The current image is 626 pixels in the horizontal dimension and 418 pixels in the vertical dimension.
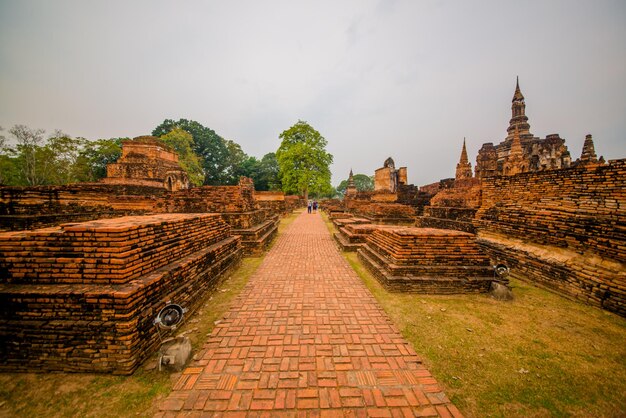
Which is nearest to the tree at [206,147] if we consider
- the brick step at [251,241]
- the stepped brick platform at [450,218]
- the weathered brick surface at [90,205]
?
the weathered brick surface at [90,205]

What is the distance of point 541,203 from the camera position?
564cm

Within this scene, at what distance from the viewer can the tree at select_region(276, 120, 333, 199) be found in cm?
2969

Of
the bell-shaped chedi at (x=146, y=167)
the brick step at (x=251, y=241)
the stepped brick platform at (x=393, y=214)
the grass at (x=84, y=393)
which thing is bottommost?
the grass at (x=84, y=393)

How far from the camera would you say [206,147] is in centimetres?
4491

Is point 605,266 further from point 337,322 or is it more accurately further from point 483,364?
point 337,322

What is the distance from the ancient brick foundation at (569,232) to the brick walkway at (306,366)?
13.5 feet

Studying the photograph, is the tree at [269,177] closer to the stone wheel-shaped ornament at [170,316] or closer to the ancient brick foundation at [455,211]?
the ancient brick foundation at [455,211]

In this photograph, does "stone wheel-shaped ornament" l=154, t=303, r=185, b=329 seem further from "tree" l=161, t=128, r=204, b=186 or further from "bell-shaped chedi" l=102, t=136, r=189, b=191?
"tree" l=161, t=128, r=204, b=186

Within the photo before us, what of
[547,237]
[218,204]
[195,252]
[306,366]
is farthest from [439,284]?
[218,204]

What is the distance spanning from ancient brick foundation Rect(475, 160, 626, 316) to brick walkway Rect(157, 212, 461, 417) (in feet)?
13.5

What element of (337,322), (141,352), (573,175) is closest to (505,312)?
(337,322)

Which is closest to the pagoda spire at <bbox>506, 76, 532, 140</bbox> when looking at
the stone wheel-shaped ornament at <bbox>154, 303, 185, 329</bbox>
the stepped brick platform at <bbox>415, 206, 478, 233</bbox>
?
the stepped brick platform at <bbox>415, 206, 478, 233</bbox>

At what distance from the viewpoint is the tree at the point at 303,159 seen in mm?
29688

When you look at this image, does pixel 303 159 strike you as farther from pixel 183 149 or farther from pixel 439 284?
pixel 439 284
